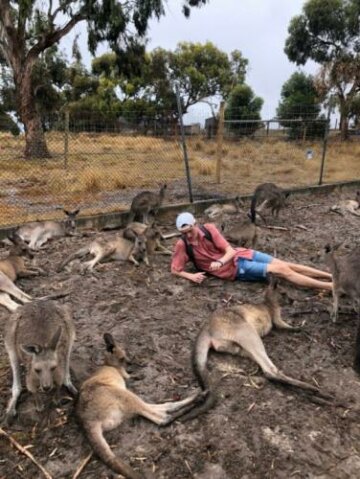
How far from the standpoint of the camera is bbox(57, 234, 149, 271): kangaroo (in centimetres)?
664

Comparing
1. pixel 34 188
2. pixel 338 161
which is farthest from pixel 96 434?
pixel 338 161

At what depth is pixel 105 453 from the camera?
9.30 feet

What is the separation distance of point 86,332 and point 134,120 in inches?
244

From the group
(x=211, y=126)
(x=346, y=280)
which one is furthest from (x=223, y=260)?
(x=211, y=126)

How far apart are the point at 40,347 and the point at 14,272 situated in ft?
9.79

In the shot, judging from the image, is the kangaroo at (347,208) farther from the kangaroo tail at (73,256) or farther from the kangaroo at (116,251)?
the kangaroo tail at (73,256)

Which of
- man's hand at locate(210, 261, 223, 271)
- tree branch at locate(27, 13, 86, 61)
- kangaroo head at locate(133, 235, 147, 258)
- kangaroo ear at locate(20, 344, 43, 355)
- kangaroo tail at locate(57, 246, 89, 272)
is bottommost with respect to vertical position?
kangaroo tail at locate(57, 246, 89, 272)

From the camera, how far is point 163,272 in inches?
253

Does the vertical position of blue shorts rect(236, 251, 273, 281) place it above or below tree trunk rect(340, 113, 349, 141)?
below

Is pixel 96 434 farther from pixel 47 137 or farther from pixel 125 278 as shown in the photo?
pixel 47 137

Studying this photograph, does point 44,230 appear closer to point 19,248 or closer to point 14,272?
point 19,248

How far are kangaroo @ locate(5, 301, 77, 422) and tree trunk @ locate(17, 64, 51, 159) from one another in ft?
31.3

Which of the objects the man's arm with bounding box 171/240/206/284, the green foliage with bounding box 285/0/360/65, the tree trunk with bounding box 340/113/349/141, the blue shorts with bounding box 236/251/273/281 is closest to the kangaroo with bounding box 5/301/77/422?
the man's arm with bounding box 171/240/206/284

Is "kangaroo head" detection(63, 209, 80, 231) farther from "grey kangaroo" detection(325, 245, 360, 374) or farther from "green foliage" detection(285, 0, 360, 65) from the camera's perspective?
"green foliage" detection(285, 0, 360, 65)
